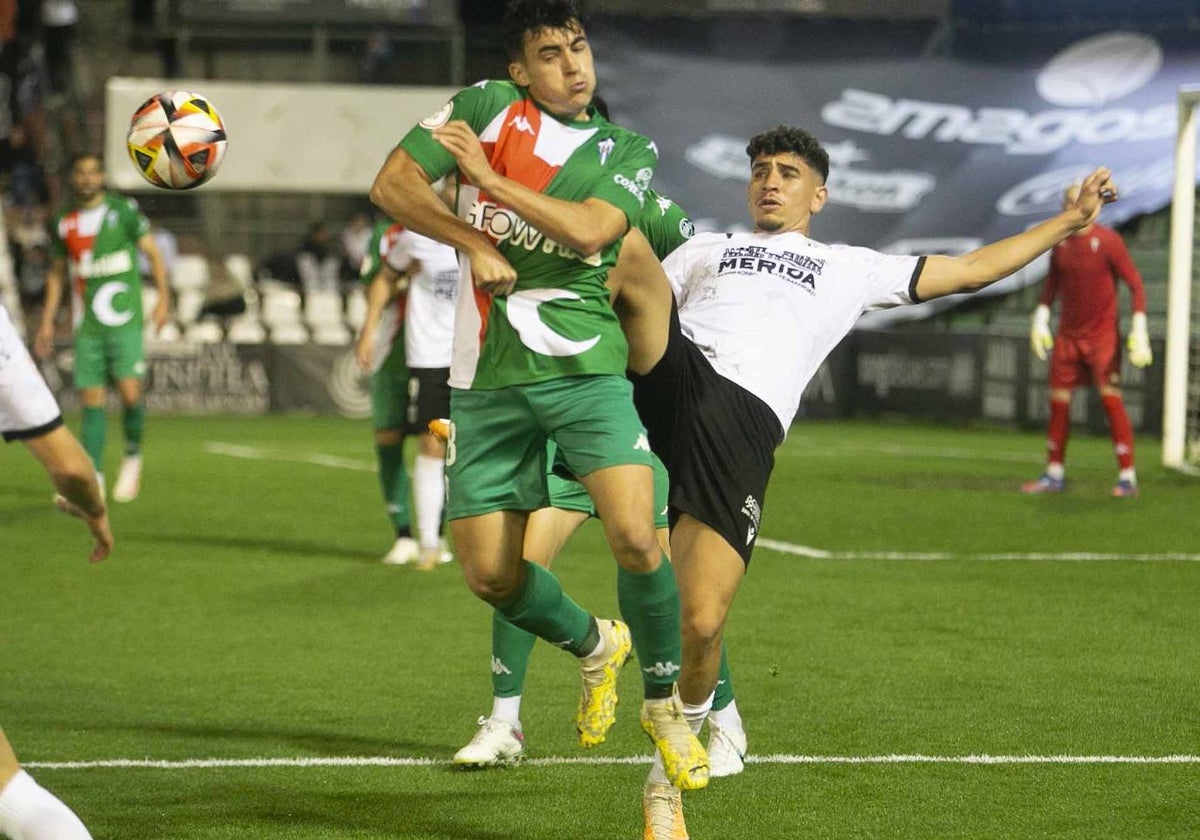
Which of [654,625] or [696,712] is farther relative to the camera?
[696,712]

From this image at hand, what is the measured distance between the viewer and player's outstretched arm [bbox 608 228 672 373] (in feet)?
17.1

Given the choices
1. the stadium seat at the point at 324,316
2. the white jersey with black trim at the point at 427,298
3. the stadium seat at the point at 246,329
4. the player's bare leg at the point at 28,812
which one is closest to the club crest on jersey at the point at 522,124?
the player's bare leg at the point at 28,812

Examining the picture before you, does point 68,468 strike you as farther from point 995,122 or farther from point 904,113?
point 995,122

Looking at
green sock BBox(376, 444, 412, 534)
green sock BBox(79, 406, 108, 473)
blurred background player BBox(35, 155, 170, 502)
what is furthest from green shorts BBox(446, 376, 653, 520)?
blurred background player BBox(35, 155, 170, 502)

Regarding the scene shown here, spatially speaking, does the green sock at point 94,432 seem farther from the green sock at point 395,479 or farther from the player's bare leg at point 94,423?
the green sock at point 395,479

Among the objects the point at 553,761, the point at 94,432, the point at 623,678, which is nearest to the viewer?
the point at 553,761

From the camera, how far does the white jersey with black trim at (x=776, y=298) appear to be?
5.79 meters

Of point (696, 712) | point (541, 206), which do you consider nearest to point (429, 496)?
point (696, 712)

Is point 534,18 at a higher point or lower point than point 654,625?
higher

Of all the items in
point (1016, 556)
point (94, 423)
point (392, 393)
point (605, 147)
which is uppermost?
point (605, 147)

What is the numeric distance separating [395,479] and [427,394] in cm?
76

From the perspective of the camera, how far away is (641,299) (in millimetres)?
5285

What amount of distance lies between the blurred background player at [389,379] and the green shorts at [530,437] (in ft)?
18.0

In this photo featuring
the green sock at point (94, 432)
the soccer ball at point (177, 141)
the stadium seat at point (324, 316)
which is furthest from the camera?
the stadium seat at point (324, 316)
